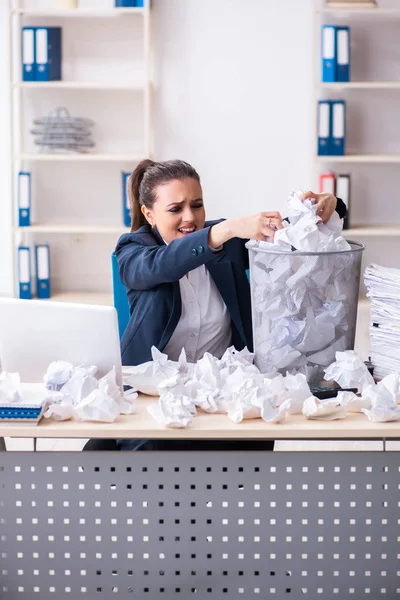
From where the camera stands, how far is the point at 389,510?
5.74ft

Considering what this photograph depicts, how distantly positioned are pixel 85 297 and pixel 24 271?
1.15 ft

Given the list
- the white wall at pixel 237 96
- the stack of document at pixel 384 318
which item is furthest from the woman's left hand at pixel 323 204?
the white wall at pixel 237 96

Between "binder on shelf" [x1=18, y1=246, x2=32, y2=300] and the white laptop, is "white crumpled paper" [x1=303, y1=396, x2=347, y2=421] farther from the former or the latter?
"binder on shelf" [x1=18, y1=246, x2=32, y2=300]

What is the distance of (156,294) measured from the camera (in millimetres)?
2354

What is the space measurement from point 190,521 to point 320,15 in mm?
3363

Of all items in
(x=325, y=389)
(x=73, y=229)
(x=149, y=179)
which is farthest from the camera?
(x=73, y=229)

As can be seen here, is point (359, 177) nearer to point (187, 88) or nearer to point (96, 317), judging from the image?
point (187, 88)

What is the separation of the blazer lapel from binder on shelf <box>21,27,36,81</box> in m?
2.44

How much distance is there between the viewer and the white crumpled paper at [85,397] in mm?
1692

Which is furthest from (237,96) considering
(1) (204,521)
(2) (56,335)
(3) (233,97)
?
(1) (204,521)

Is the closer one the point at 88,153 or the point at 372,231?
the point at 372,231

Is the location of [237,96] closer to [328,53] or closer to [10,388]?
[328,53]

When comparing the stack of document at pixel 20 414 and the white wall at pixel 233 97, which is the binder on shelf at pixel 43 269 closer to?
the white wall at pixel 233 97

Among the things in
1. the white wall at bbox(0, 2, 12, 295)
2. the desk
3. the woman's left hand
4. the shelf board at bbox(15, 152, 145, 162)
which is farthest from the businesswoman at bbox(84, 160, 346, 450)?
the white wall at bbox(0, 2, 12, 295)
